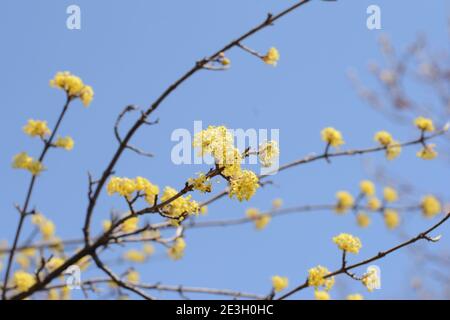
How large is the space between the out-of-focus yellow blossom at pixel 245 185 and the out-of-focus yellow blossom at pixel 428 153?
2480 millimetres

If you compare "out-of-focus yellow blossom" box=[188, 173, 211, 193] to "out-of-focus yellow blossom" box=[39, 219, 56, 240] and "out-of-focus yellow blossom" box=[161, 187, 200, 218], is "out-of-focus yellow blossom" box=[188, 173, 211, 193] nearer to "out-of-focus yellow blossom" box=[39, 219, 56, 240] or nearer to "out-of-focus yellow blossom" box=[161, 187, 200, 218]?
"out-of-focus yellow blossom" box=[161, 187, 200, 218]

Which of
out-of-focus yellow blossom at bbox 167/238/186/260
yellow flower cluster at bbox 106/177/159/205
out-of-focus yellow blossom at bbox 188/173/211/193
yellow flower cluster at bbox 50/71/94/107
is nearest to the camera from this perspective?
out-of-focus yellow blossom at bbox 188/173/211/193

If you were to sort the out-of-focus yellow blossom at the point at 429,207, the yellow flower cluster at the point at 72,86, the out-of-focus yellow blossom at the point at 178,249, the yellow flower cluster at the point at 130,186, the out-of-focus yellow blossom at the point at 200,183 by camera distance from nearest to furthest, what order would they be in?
the out-of-focus yellow blossom at the point at 200,183 → the yellow flower cluster at the point at 130,186 → the yellow flower cluster at the point at 72,86 → the out-of-focus yellow blossom at the point at 178,249 → the out-of-focus yellow blossom at the point at 429,207

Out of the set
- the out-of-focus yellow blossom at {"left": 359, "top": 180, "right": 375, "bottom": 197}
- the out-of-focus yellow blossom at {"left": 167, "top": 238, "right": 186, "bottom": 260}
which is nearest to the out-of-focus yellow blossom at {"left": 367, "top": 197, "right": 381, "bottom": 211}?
the out-of-focus yellow blossom at {"left": 359, "top": 180, "right": 375, "bottom": 197}

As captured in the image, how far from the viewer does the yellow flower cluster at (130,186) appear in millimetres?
2888

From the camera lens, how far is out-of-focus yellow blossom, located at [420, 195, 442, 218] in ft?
19.6

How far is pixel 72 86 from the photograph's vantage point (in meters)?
3.72

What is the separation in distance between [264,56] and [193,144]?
1.70 m

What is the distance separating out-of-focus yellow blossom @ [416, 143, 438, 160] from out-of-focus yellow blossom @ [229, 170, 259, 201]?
2.48 m

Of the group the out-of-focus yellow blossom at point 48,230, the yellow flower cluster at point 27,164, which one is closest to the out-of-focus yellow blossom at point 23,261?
the out-of-focus yellow blossom at point 48,230

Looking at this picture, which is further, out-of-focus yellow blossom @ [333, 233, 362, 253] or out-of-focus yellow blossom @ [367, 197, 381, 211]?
out-of-focus yellow blossom @ [367, 197, 381, 211]

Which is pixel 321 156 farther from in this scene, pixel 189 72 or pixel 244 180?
pixel 244 180

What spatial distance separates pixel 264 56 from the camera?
154 inches

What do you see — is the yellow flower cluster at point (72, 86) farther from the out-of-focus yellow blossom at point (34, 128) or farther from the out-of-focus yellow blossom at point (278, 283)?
the out-of-focus yellow blossom at point (278, 283)
